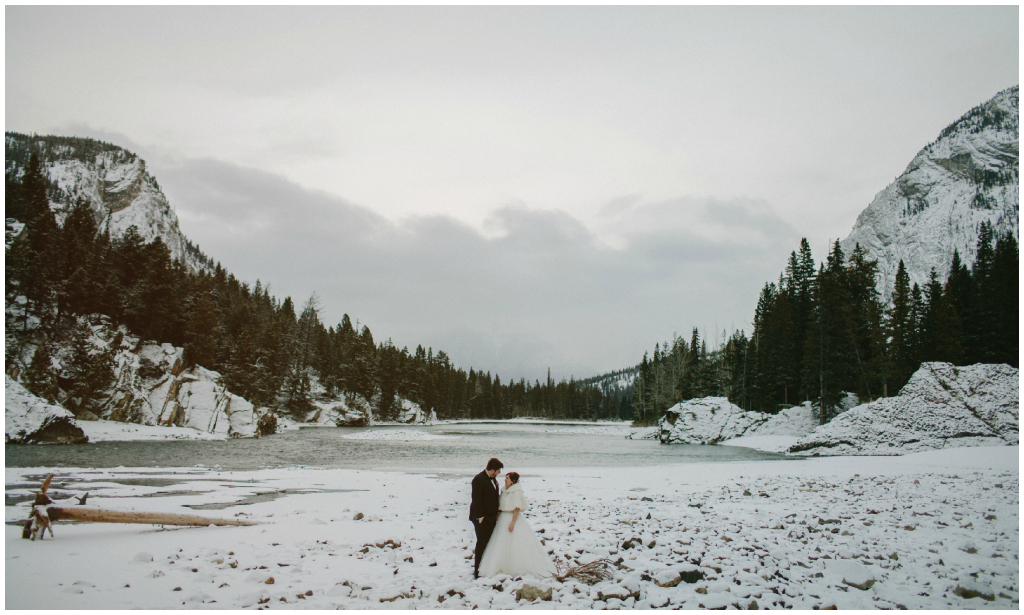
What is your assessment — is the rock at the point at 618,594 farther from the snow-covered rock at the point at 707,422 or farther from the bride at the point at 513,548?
the snow-covered rock at the point at 707,422

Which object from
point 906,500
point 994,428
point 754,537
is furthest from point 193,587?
point 994,428

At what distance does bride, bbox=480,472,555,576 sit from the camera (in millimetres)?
7234

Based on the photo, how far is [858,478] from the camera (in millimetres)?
16531

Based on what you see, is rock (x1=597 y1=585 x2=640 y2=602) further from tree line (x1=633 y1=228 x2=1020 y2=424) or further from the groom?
tree line (x1=633 y1=228 x2=1020 y2=424)

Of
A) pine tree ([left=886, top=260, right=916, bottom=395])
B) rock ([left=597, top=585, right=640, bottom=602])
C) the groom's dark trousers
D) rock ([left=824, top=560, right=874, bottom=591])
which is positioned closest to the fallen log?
the groom's dark trousers

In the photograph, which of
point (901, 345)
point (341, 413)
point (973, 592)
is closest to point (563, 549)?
point (973, 592)

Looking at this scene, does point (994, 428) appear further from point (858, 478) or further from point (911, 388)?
point (858, 478)

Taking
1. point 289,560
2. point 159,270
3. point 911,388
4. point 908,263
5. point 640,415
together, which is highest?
point 908,263

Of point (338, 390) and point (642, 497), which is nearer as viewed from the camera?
point (642, 497)

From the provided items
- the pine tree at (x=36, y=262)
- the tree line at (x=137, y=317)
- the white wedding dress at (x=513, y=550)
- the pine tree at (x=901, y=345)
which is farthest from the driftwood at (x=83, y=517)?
the pine tree at (x=901, y=345)

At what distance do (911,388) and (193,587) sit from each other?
1501 inches

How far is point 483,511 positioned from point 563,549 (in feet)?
7.03

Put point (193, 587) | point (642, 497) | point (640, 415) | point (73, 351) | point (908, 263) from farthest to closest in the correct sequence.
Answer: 1. point (908, 263)
2. point (640, 415)
3. point (73, 351)
4. point (642, 497)
5. point (193, 587)

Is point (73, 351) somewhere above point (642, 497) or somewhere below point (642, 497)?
above
